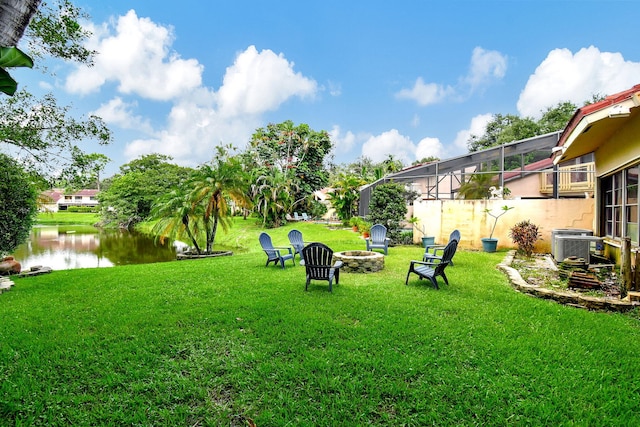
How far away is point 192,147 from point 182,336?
99.0ft

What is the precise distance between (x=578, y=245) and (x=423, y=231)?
5.68m

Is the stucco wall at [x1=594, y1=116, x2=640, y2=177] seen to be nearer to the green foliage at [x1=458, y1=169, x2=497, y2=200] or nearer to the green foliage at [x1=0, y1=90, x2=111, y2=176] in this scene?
the green foliage at [x1=458, y1=169, x2=497, y2=200]

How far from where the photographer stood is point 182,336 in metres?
4.18

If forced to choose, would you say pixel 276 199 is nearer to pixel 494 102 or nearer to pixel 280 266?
pixel 280 266

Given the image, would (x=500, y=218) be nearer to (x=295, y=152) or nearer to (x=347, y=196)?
(x=347, y=196)

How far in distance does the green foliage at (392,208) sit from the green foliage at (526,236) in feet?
14.4

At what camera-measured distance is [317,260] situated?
6504 mm

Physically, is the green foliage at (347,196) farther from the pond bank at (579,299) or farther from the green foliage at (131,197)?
the green foliage at (131,197)

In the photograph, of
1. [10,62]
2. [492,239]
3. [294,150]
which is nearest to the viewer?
[10,62]

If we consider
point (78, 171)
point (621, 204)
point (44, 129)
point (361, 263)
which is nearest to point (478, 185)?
point (621, 204)

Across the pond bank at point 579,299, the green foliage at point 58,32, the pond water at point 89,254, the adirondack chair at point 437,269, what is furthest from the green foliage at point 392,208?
the green foliage at point 58,32

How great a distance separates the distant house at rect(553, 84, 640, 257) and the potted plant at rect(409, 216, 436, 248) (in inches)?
195

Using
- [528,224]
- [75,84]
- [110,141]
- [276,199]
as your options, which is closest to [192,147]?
[276,199]

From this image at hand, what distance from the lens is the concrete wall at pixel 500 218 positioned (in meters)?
11.1
